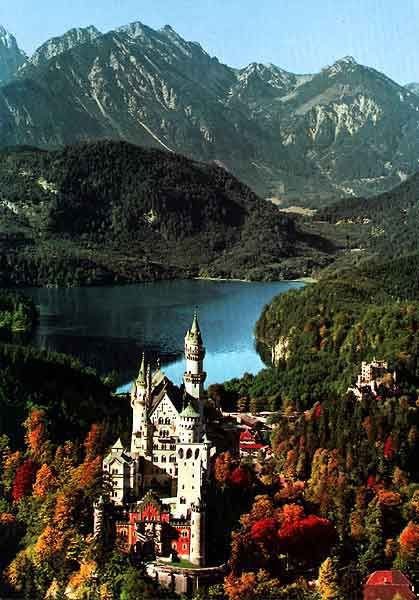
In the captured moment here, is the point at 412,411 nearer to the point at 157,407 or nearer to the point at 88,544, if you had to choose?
the point at 157,407

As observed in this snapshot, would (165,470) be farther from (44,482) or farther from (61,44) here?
(61,44)

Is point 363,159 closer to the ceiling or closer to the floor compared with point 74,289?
closer to the ceiling

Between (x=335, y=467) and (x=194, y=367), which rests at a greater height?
(x=194, y=367)

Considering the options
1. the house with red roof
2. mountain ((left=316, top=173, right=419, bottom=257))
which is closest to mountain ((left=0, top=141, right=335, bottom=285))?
mountain ((left=316, top=173, right=419, bottom=257))

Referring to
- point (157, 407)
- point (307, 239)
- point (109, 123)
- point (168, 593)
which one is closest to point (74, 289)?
point (307, 239)

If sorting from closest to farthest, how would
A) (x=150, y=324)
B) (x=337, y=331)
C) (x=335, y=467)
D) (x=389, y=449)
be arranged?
(x=335, y=467), (x=389, y=449), (x=337, y=331), (x=150, y=324)

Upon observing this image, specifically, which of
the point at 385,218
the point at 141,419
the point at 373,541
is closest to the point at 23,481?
the point at 141,419
